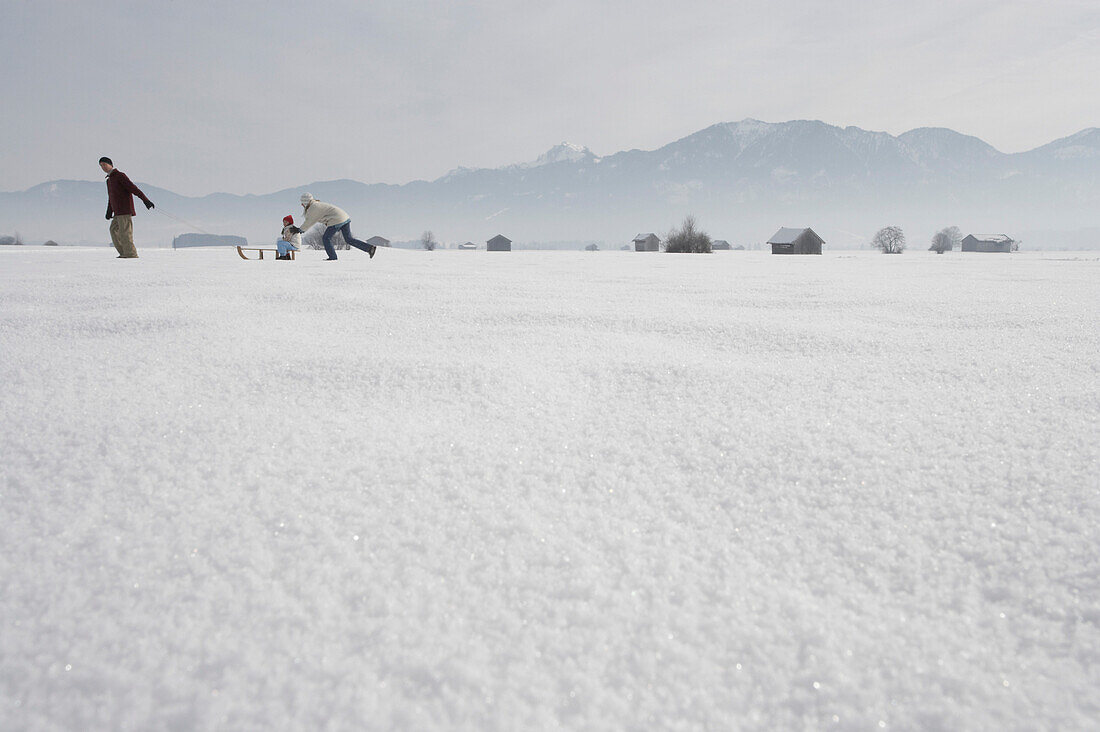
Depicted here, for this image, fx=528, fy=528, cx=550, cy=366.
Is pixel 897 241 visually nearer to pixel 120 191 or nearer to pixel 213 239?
pixel 120 191

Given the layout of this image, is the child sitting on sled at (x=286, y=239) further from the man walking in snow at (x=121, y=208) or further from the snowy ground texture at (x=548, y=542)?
the snowy ground texture at (x=548, y=542)

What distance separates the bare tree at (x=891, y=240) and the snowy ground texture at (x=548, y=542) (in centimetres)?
8394

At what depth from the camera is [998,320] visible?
3193mm

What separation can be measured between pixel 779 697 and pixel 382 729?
1.97 ft

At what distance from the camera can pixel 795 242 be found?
53375 mm

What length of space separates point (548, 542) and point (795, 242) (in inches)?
2333

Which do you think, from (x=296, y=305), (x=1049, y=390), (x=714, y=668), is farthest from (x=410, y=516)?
(x=296, y=305)

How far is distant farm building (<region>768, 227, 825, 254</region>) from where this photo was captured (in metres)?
53.4

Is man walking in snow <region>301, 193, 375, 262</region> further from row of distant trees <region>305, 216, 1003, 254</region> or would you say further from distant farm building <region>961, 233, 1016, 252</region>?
distant farm building <region>961, 233, 1016, 252</region>

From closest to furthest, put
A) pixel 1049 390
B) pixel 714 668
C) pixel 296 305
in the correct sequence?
1. pixel 714 668
2. pixel 1049 390
3. pixel 296 305

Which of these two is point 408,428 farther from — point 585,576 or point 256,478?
point 585,576

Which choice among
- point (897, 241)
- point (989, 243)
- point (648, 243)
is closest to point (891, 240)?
point (897, 241)

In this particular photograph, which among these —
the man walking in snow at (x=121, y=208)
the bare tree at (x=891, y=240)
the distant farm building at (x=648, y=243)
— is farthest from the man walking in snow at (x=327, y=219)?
the bare tree at (x=891, y=240)

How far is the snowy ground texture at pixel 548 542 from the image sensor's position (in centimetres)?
Answer: 82
